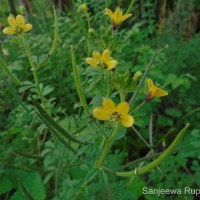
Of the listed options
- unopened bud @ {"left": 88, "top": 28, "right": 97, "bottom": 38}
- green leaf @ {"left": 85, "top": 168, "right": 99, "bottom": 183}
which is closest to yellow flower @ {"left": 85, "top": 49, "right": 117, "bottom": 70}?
unopened bud @ {"left": 88, "top": 28, "right": 97, "bottom": 38}

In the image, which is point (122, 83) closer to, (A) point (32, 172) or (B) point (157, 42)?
(A) point (32, 172)

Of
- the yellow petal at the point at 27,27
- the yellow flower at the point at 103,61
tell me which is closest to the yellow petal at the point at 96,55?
the yellow flower at the point at 103,61

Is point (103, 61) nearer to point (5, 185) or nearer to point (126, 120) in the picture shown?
point (126, 120)

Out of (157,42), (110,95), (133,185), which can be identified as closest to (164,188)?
(133,185)

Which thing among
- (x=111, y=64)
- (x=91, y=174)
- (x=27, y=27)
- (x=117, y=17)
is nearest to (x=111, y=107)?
(x=111, y=64)

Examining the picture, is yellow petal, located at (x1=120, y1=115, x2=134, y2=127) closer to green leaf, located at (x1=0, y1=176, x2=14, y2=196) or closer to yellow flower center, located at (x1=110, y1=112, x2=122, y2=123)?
yellow flower center, located at (x1=110, y1=112, x2=122, y2=123)

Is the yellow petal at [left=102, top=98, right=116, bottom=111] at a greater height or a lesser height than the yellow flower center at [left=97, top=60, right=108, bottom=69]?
lesser
